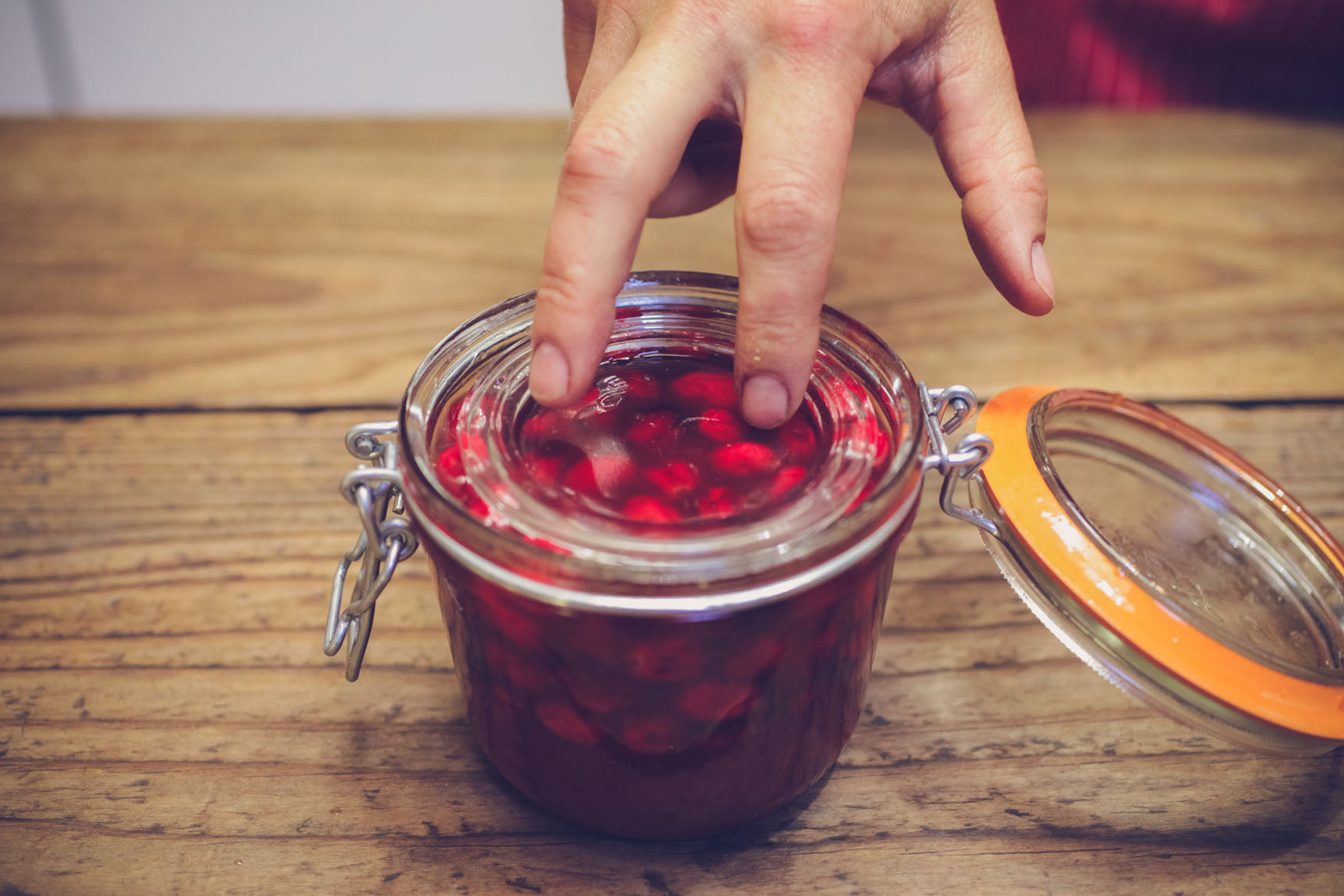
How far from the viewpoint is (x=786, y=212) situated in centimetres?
46

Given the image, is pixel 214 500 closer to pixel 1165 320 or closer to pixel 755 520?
pixel 755 520

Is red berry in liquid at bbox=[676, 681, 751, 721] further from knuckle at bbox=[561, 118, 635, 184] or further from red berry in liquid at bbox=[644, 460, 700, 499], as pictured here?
knuckle at bbox=[561, 118, 635, 184]

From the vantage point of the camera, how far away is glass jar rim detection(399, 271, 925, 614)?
43cm

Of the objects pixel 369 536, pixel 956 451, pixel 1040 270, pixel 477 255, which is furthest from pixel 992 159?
pixel 477 255

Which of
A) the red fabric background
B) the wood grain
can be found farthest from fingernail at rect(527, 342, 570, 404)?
the red fabric background

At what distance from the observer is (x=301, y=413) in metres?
0.84

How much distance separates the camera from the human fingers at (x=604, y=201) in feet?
1.54

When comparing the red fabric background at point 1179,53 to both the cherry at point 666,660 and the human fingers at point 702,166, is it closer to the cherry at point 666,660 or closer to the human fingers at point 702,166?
the human fingers at point 702,166

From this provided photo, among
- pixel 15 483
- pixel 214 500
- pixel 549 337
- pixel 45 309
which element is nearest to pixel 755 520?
pixel 549 337

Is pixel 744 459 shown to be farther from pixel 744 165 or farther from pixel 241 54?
pixel 241 54

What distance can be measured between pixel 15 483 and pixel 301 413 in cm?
21

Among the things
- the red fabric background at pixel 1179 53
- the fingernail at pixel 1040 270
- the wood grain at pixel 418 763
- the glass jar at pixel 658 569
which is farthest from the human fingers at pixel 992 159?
the red fabric background at pixel 1179 53

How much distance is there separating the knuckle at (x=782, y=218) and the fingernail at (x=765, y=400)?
0.21 feet

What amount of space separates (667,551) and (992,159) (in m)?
0.33
